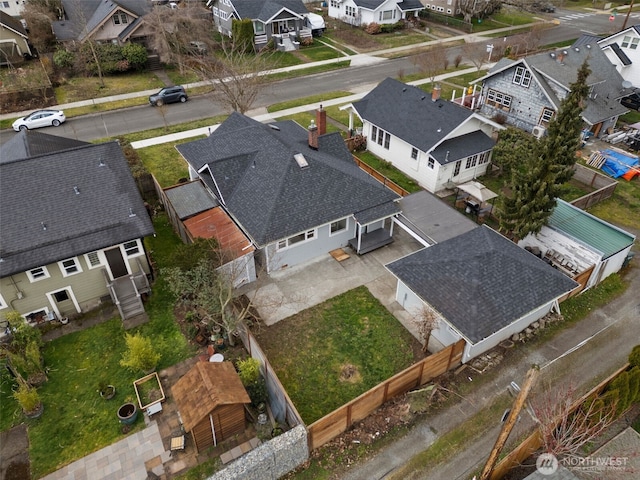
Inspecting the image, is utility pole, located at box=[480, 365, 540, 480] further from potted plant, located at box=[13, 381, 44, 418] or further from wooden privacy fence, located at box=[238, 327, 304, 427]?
potted plant, located at box=[13, 381, 44, 418]

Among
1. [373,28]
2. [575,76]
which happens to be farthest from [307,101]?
[373,28]

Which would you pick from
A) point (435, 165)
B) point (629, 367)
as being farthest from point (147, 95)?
point (629, 367)

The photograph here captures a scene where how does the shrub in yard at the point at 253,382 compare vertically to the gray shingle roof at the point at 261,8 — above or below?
below

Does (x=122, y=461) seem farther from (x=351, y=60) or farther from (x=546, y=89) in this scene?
(x=351, y=60)

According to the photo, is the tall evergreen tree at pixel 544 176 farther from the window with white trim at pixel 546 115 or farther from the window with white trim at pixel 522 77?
the window with white trim at pixel 522 77

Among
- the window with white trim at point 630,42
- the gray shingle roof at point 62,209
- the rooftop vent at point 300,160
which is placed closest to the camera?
the gray shingle roof at point 62,209

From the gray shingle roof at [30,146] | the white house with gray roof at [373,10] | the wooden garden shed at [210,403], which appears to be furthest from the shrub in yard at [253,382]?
the white house with gray roof at [373,10]

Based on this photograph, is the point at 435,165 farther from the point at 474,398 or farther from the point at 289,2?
the point at 289,2

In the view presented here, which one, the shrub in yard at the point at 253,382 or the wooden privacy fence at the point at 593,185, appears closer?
the shrub in yard at the point at 253,382
